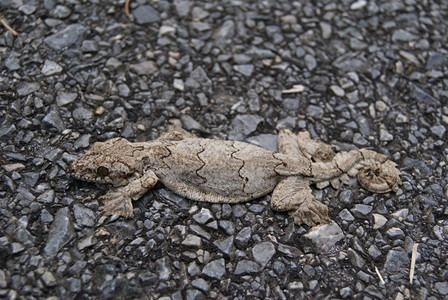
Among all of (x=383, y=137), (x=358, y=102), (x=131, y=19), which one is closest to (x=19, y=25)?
(x=131, y=19)

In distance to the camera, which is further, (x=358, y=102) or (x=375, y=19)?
(x=375, y=19)

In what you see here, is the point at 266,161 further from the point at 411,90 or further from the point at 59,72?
the point at 59,72

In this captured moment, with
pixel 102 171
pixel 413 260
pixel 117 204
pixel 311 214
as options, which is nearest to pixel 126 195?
pixel 117 204

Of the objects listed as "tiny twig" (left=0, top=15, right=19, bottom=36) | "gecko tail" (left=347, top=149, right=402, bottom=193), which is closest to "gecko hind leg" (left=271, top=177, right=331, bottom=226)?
"gecko tail" (left=347, top=149, right=402, bottom=193)

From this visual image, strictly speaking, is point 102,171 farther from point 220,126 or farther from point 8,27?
point 8,27

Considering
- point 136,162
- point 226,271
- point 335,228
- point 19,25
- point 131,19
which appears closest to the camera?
point 226,271

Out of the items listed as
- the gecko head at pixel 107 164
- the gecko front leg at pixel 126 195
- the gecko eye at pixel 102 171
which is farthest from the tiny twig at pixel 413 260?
the gecko eye at pixel 102 171

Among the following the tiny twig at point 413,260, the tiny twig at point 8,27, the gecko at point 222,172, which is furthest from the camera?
the tiny twig at point 8,27

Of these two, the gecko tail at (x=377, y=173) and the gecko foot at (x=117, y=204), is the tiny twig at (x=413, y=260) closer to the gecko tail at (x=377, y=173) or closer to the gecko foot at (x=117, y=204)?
the gecko tail at (x=377, y=173)
